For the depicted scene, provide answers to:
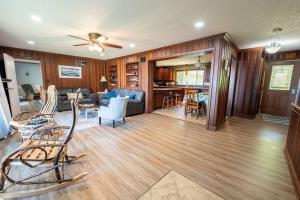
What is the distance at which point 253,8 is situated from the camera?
2105mm

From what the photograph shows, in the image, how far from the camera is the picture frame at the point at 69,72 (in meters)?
6.30

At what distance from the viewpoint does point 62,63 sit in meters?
6.29

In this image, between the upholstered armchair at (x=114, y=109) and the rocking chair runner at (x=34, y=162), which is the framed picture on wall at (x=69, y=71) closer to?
the upholstered armchair at (x=114, y=109)

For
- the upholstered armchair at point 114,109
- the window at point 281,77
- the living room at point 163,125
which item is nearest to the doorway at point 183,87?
the living room at point 163,125

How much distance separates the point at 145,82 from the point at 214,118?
9.87 feet

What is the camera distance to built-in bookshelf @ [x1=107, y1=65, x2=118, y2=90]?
7548 millimetres

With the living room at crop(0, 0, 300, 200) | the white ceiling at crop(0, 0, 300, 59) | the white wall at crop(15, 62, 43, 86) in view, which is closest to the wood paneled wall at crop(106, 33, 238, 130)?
the living room at crop(0, 0, 300, 200)

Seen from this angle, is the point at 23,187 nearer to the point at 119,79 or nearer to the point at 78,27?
the point at 78,27

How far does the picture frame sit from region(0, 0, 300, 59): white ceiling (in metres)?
2.76

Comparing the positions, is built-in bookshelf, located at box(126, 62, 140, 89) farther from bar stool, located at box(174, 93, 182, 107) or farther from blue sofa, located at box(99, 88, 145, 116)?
bar stool, located at box(174, 93, 182, 107)

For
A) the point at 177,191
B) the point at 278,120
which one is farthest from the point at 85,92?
the point at 278,120

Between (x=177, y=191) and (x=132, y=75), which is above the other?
(x=132, y=75)

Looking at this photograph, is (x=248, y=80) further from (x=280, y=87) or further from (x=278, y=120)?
(x=278, y=120)

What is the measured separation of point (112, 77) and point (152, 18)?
18.9 feet
